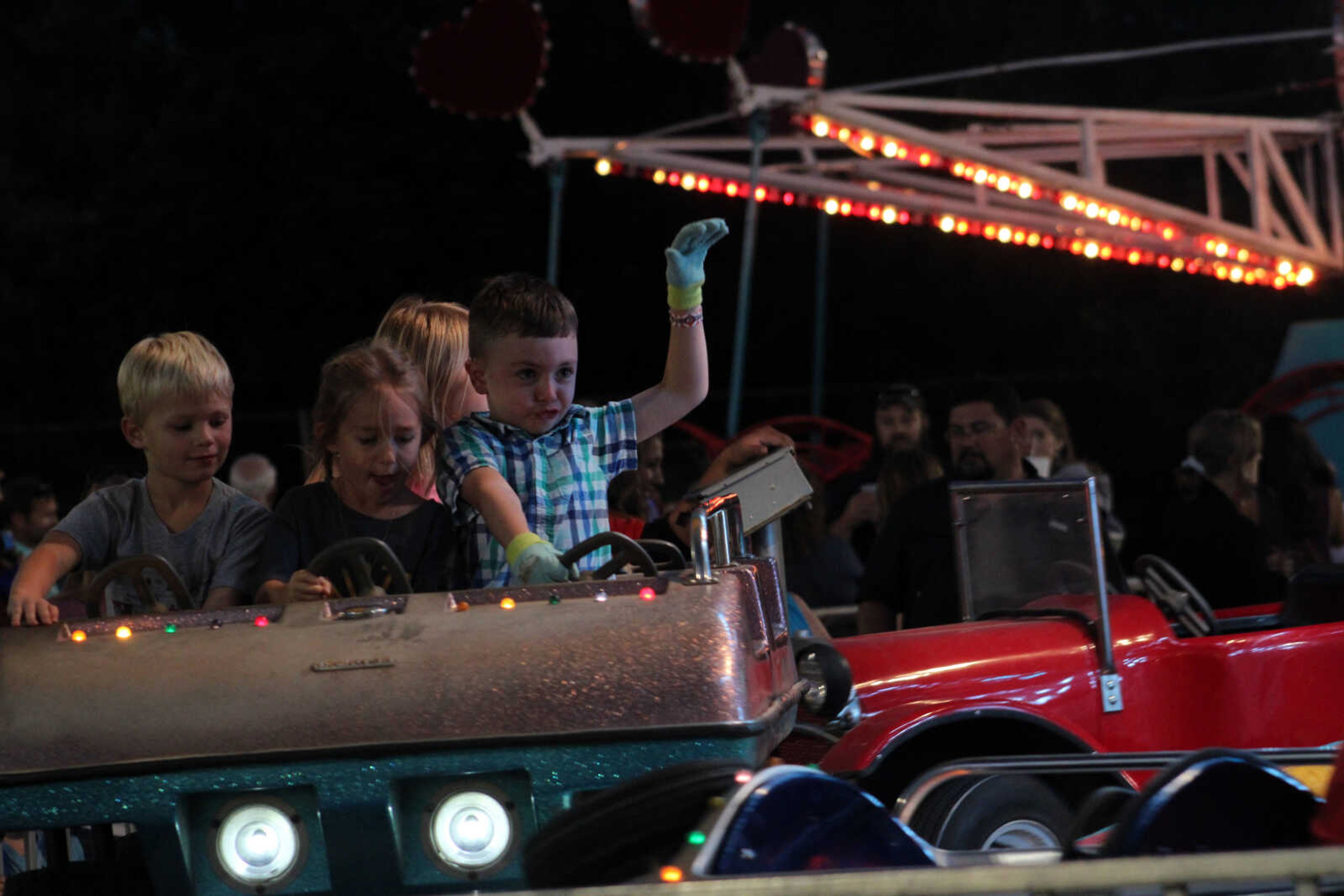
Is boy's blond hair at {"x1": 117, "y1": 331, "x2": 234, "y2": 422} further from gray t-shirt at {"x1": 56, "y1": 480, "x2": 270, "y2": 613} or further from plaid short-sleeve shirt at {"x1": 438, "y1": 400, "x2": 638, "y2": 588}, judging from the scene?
plaid short-sleeve shirt at {"x1": 438, "y1": 400, "x2": 638, "y2": 588}

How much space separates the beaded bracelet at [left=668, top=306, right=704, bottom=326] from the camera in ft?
12.6

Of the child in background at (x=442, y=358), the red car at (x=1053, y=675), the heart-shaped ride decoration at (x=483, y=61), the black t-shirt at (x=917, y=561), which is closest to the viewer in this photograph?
the red car at (x=1053, y=675)

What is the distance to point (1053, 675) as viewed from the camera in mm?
4309

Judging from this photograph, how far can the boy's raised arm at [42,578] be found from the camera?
11.3 ft

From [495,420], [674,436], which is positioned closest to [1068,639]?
[495,420]

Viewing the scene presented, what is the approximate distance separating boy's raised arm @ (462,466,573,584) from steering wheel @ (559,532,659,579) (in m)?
0.03

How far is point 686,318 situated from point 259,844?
1482 millimetres

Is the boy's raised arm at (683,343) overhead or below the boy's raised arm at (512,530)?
overhead

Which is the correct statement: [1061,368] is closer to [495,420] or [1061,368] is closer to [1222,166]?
[1222,166]

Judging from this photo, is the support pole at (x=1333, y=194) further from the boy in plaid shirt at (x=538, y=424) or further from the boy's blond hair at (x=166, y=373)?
the boy's blond hair at (x=166, y=373)

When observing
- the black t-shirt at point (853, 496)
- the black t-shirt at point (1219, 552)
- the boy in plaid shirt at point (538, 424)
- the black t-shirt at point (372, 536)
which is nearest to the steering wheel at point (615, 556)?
the boy in plaid shirt at point (538, 424)

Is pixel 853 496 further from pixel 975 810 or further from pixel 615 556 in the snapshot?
pixel 615 556

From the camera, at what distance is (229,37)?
21.9 metres

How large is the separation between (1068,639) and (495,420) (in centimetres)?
160
